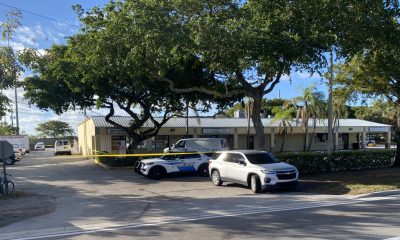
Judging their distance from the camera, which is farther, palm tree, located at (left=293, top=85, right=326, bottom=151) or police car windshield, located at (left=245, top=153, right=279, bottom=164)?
palm tree, located at (left=293, top=85, right=326, bottom=151)

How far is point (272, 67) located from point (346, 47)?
3.11m

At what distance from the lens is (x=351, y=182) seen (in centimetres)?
1775

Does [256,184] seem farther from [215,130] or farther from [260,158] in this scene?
[215,130]

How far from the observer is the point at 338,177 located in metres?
19.6

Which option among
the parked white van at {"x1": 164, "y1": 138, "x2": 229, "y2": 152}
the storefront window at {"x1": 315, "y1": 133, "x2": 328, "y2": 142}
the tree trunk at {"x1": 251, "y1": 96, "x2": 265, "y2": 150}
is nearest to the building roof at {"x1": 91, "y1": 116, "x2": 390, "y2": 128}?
the storefront window at {"x1": 315, "y1": 133, "x2": 328, "y2": 142}

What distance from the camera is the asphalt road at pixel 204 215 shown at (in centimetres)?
930

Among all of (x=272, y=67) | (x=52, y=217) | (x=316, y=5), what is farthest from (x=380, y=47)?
(x=52, y=217)

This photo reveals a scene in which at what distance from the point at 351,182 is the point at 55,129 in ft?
355

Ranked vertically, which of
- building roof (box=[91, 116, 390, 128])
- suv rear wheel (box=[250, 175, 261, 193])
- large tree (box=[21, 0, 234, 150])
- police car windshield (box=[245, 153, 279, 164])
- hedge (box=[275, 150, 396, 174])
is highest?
large tree (box=[21, 0, 234, 150])

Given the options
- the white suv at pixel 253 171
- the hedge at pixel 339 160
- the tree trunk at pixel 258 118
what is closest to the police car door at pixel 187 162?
the white suv at pixel 253 171

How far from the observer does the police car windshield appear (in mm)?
17422

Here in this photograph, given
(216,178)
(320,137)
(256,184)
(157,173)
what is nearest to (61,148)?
(320,137)

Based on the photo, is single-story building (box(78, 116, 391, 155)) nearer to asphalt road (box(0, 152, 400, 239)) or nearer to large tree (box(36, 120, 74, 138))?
asphalt road (box(0, 152, 400, 239))

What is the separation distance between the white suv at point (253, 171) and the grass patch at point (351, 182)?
41.2 inches
